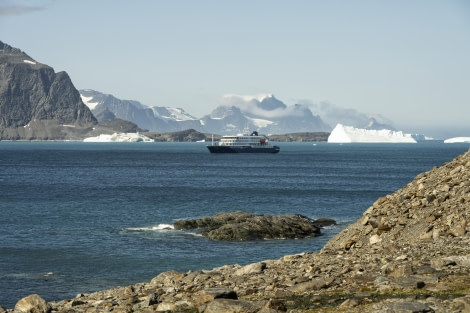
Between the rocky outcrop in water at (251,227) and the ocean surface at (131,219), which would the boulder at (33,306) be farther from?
the rocky outcrop in water at (251,227)

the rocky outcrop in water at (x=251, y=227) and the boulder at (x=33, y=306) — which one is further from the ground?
the boulder at (x=33, y=306)

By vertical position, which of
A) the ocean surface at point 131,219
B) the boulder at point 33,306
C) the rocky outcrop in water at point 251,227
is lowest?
the ocean surface at point 131,219

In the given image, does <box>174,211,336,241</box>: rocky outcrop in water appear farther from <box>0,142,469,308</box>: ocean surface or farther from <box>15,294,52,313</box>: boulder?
<box>15,294,52,313</box>: boulder

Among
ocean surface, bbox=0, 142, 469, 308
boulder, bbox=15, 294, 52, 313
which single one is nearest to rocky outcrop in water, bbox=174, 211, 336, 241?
ocean surface, bbox=0, 142, 469, 308

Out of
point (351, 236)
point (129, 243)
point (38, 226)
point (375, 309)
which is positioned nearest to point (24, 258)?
point (129, 243)

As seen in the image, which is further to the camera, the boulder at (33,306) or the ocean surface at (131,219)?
the ocean surface at (131,219)

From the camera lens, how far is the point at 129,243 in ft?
146

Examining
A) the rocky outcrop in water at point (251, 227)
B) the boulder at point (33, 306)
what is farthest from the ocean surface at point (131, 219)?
the boulder at point (33, 306)

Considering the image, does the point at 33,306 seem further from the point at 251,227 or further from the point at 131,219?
the point at 131,219

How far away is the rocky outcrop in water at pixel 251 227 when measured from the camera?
46.9 m

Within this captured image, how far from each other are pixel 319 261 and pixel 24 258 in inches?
930

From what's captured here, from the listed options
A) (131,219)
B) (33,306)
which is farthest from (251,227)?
(33,306)

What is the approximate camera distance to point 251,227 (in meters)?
48.0

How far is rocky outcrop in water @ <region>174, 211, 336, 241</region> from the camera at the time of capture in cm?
4688
